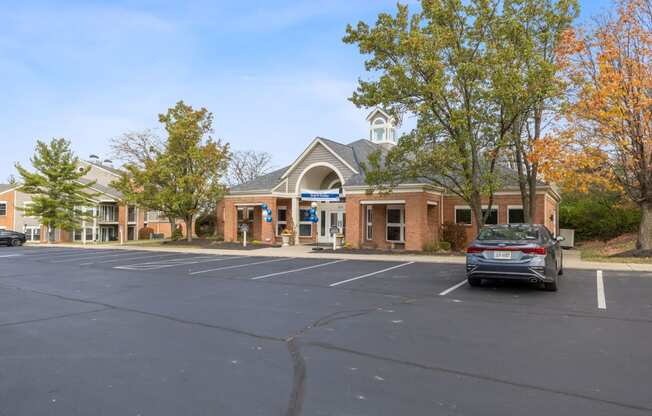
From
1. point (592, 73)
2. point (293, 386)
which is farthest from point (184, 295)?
point (592, 73)

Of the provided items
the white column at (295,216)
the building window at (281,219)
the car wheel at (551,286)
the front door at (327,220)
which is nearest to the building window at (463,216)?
the front door at (327,220)

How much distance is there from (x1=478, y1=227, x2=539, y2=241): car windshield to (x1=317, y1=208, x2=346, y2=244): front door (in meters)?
17.3

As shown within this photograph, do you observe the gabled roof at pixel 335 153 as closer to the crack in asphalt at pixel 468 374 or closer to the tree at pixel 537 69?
the tree at pixel 537 69

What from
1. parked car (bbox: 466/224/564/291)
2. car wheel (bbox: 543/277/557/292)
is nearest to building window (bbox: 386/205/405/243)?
parked car (bbox: 466/224/564/291)

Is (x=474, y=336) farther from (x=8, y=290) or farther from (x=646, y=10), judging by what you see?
(x=646, y=10)

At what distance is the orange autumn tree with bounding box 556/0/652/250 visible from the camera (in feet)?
52.9

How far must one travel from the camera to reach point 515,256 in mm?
9508

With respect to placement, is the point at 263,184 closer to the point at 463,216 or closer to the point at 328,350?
the point at 463,216

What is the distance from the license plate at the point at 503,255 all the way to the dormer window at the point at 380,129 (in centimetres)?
2374

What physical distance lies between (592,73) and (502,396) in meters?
18.1

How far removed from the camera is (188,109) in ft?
98.0

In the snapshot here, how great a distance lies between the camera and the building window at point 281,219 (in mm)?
28870

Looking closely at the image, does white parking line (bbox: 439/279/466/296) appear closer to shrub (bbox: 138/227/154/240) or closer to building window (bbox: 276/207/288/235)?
building window (bbox: 276/207/288/235)

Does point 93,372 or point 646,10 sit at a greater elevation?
point 646,10
